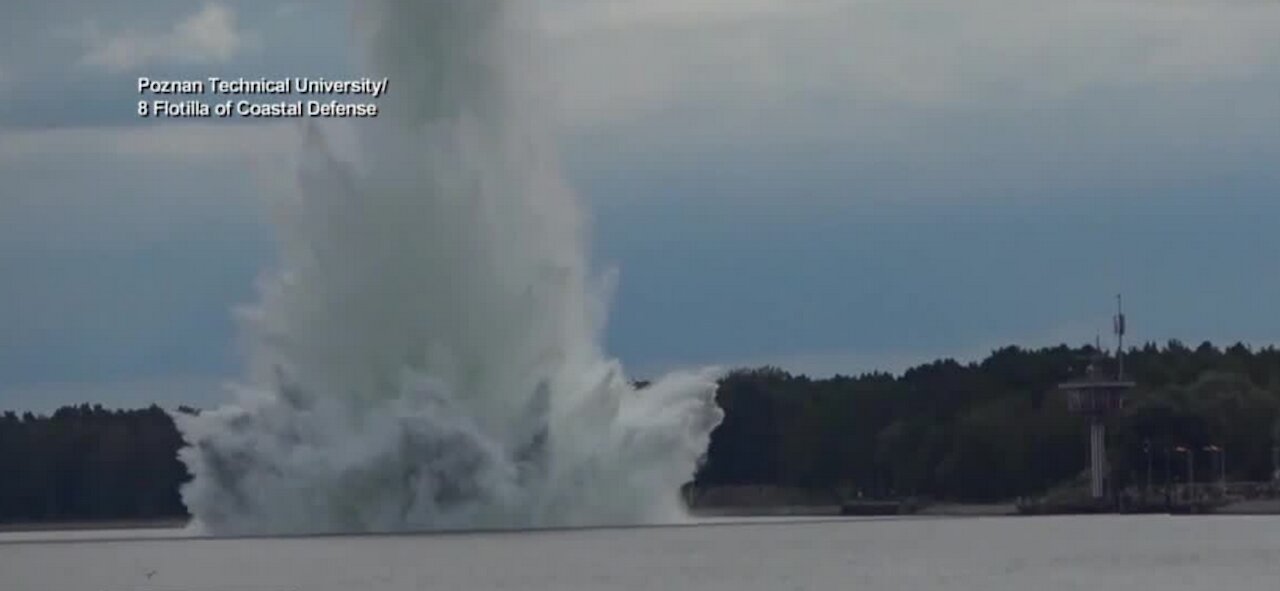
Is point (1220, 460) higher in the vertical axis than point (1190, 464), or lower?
higher

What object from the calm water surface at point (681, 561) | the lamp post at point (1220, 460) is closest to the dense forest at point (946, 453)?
the lamp post at point (1220, 460)

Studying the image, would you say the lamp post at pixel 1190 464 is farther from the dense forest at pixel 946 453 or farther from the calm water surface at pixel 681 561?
the calm water surface at pixel 681 561

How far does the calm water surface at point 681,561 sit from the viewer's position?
86812 mm

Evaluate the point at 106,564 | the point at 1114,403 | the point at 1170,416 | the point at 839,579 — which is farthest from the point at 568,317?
the point at 1170,416

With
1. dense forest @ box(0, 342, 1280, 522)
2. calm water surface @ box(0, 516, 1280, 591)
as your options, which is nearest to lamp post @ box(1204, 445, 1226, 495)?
dense forest @ box(0, 342, 1280, 522)

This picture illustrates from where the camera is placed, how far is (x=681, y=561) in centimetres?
10062

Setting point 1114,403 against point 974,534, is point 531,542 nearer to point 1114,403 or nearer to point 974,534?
point 974,534

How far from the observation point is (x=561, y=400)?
115188 mm

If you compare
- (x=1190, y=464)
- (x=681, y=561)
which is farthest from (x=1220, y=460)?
(x=681, y=561)

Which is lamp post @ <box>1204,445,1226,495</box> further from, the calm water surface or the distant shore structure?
the calm water surface

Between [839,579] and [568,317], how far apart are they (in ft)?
99.6

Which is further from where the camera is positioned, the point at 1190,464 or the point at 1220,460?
the point at 1220,460

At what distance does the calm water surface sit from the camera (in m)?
86.8

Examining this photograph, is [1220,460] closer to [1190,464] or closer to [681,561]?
[1190,464]
